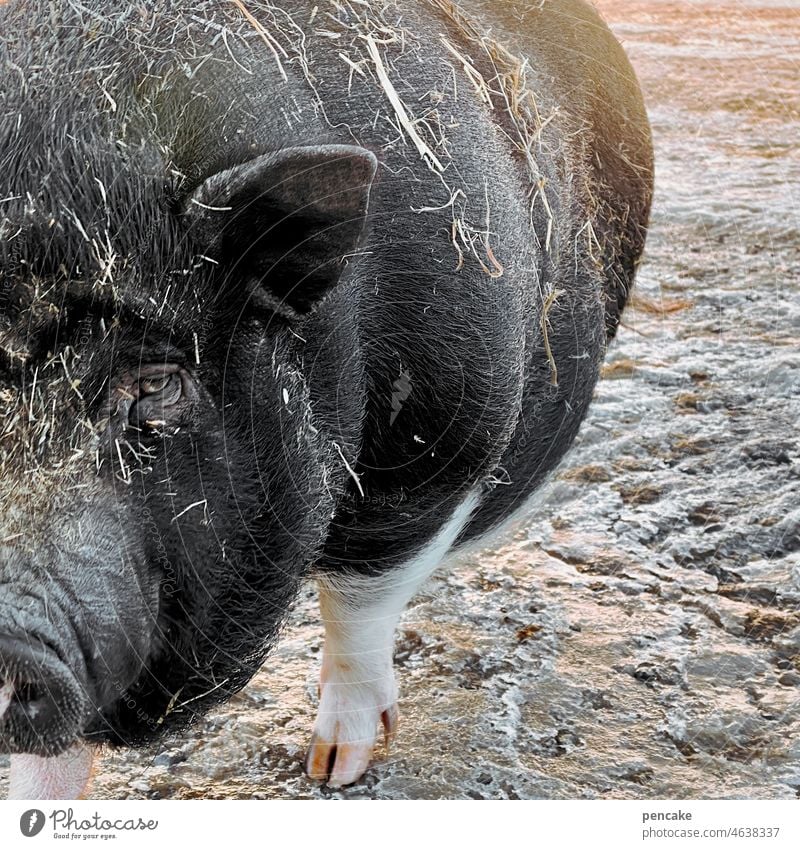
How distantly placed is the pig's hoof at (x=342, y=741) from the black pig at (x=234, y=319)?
11.3 inches

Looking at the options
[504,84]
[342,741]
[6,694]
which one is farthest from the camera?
[342,741]

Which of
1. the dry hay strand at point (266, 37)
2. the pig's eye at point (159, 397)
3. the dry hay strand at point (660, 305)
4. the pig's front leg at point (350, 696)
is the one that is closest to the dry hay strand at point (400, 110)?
the dry hay strand at point (266, 37)

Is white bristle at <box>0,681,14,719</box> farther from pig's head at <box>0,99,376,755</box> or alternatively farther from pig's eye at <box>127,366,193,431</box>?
pig's eye at <box>127,366,193,431</box>

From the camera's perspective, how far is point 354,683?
2.07 meters

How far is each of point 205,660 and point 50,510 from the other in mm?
364

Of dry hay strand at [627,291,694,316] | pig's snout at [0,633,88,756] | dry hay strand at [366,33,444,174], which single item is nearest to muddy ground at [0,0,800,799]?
dry hay strand at [627,291,694,316]

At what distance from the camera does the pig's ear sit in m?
1.22

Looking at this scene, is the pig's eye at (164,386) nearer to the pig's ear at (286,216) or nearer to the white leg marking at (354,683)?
the pig's ear at (286,216)

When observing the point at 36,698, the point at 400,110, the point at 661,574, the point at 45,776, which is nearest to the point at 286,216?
the point at 400,110

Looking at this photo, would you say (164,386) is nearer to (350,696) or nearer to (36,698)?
(36,698)

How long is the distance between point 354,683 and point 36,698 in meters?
0.92

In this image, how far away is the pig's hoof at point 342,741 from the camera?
6.74 ft

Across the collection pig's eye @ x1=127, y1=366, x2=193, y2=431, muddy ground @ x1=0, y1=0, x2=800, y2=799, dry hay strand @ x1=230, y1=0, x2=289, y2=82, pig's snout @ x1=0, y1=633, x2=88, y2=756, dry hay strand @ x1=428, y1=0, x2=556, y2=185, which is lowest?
muddy ground @ x1=0, y1=0, x2=800, y2=799

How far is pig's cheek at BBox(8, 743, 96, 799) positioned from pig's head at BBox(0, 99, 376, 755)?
47cm
